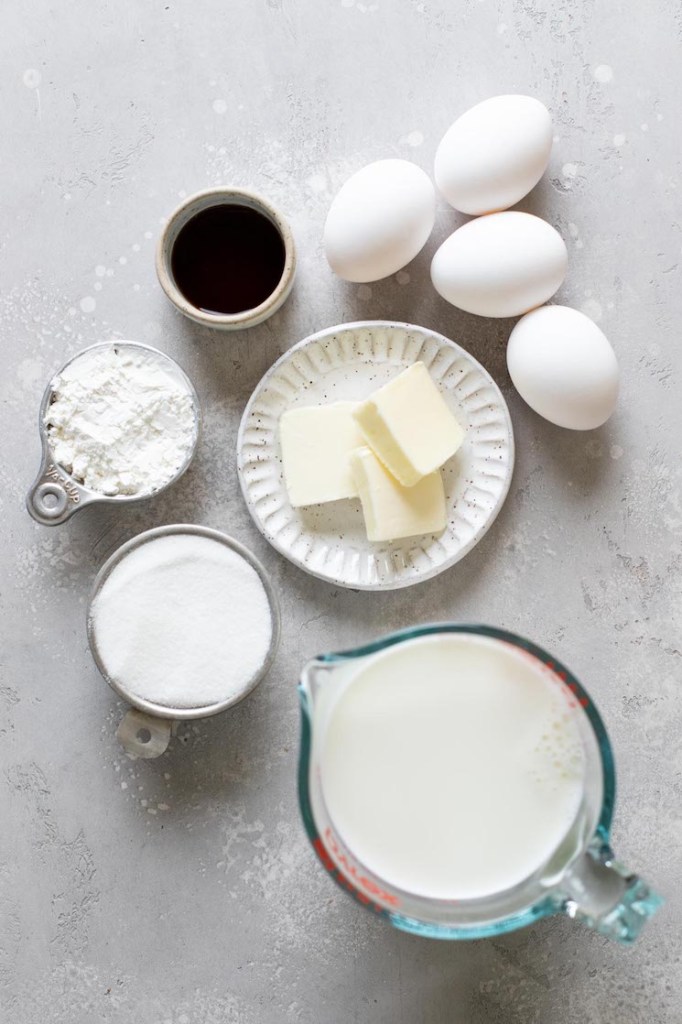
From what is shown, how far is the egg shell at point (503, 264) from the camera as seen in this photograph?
3.60ft

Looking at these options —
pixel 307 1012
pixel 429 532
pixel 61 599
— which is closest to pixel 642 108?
pixel 429 532

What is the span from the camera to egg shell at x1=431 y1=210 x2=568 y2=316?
1098 millimetres

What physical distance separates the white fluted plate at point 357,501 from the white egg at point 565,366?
59mm

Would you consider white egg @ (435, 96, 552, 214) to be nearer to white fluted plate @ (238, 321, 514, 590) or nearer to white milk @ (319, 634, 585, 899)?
white fluted plate @ (238, 321, 514, 590)

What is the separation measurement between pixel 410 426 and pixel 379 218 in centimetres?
25

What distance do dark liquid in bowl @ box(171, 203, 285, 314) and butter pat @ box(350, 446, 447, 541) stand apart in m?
0.26

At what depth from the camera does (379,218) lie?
110 centimetres

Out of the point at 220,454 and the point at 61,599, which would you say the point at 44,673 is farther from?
the point at 220,454

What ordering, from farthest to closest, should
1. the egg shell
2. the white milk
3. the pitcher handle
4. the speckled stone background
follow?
the speckled stone background → the egg shell → the white milk → the pitcher handle

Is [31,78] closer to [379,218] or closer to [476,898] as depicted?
[379,218]

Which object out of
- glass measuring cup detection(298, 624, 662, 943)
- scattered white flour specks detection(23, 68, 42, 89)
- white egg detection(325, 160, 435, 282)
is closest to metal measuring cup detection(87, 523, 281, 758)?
glass measuring cup detection(298, 624, 662, 943)

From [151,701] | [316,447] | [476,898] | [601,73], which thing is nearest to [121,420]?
[316,447]

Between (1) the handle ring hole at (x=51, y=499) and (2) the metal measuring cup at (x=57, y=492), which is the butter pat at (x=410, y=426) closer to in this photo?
(2) the metal measuring cup at (x=57, y=492)

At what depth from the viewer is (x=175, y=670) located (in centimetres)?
114
